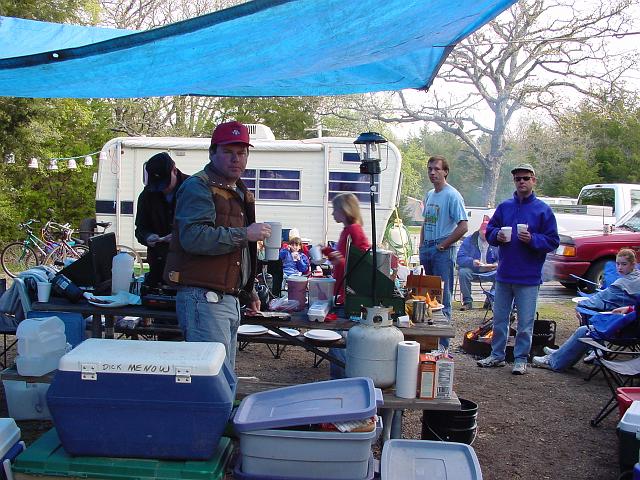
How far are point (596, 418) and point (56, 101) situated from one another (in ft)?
33.9

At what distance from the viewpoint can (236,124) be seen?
305 centimetres

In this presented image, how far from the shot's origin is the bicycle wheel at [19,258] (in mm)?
11109

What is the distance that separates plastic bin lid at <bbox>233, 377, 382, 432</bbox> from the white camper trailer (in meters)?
9.15

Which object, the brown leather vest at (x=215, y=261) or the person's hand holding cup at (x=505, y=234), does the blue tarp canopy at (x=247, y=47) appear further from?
the person's hand holding cup at (x=505, y=234)

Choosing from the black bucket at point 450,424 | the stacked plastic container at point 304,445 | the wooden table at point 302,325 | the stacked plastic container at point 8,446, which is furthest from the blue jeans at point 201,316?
the black bucket at point 450,424

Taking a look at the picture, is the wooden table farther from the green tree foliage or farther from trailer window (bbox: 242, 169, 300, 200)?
the green tree foliage

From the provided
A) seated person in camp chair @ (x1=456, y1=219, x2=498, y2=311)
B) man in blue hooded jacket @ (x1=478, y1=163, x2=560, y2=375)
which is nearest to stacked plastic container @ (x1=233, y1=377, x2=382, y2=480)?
man in blue hooded jacket @ (x1=478, y1=163, x2=560, y2=375)

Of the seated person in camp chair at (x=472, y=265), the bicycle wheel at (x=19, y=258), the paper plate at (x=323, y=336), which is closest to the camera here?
the paper plate at (x=323, y=336)

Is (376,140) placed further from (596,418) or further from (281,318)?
Answer: (596,418)

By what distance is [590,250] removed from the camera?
985 cm

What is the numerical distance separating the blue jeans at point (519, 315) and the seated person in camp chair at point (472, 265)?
2559 millimetres

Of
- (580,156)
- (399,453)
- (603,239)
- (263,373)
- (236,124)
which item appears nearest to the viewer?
(399,453)

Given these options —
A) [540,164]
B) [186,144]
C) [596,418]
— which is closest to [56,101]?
[186,144]

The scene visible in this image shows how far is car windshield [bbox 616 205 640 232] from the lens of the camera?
1010 cm
